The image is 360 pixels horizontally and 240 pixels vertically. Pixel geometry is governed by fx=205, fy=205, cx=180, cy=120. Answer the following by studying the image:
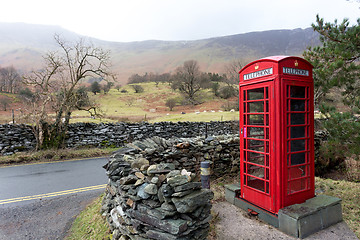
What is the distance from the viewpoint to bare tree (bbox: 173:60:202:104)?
135 ft

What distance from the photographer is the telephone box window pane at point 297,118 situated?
3.61m

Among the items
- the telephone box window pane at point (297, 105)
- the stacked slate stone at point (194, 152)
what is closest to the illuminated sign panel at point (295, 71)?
the telephone box window pane at point (297, 105)

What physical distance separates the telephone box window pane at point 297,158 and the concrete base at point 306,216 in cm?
69

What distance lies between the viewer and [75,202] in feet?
16.6

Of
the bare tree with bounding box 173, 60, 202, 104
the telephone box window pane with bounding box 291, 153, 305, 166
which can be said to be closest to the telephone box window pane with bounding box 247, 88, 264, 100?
the telephone box window pane with bounding box 291, 153, 305, 166

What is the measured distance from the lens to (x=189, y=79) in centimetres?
4141

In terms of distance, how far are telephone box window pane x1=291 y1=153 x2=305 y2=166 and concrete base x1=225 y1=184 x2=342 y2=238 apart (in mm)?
692

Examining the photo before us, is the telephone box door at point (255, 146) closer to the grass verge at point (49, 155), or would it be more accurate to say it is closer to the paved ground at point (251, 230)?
the paved ground at point (251, 230)

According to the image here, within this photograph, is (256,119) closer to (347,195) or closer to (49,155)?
(347,195)

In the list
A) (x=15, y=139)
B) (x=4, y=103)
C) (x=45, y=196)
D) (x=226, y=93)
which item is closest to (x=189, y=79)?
(x=226, y=93)

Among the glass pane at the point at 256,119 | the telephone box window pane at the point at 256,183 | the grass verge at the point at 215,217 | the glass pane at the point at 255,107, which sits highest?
the glass pane at the point at 255,107

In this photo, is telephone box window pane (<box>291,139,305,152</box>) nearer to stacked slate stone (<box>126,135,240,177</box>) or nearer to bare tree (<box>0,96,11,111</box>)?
stacked slate stone (<box>126,135,240,177</box>)

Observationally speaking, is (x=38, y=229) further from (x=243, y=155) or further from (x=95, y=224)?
(x=243, y=155)

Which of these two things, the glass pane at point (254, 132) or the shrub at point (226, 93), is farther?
the shrub at point (226, 93)
